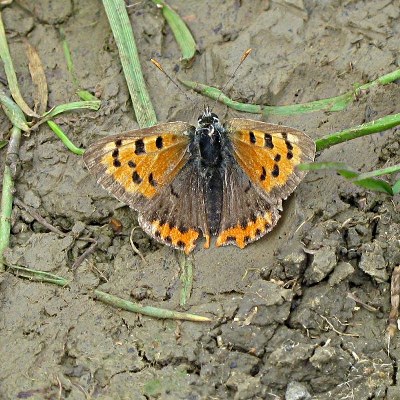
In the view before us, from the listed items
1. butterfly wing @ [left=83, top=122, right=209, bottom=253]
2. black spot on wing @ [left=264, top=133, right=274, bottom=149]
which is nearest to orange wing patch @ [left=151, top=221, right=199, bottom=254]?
butterfly wing @ [left=83, top=122, right=209, bottom=253]

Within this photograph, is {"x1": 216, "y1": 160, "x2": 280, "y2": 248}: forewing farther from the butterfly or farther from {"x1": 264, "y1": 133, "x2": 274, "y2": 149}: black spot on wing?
{"x1": 264, "y1": 133, "x2": 274, "y2": 149}: black spot on wing

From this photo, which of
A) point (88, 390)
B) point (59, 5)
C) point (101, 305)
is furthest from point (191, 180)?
point (59, 5)

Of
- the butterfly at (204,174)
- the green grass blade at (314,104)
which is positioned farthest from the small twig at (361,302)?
the green grass blade at (314,104)

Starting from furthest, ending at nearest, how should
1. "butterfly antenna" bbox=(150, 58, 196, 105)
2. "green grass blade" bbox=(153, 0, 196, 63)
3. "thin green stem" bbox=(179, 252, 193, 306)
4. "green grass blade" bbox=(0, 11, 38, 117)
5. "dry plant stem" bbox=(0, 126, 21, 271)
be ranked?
"green grass blade" bbox=(153, 0, 196, 63) → "green grass blade" bbox=(0, 11, 38, 117) → "butterfly antenna" bbox=(150, 58, 196, 105) → "dry plant stem" bbox=(0, 126, 21, 271) → "thin green stem" bbox=(179, 252, 193, 306)

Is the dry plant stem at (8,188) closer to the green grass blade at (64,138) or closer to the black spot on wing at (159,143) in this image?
the green grass blade at (64,138)

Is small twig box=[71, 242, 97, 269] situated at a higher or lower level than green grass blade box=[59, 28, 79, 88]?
lower

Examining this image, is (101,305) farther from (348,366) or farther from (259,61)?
(259,61)

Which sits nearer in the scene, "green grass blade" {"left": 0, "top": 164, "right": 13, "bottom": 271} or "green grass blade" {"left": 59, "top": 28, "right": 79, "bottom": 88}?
"green grass blade" {"left": 0, "top": 164, "right": 13, "bottom": 271}
